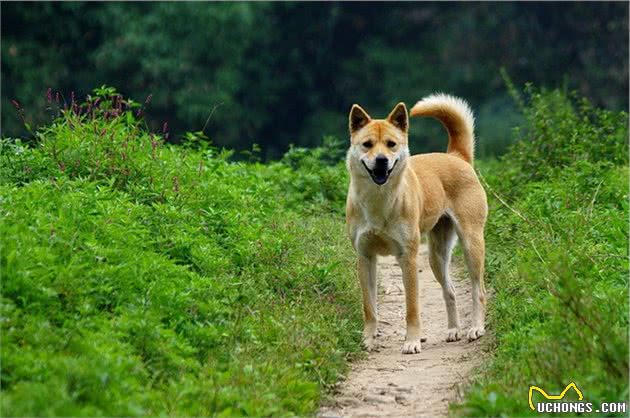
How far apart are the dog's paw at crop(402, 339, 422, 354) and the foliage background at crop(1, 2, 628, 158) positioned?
17.7m

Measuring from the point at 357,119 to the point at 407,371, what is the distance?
6.58 ft

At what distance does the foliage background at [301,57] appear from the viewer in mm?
25781

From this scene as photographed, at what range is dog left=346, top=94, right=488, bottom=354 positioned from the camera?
8.13 m

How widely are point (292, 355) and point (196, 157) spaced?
398cm

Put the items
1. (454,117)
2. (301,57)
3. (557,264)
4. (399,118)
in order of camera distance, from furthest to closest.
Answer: (301,57) < (454,117) < (399,118) < (557,264)

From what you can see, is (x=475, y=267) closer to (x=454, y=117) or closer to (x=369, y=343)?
(x=369, y=343)

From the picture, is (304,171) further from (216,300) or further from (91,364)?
(91,364)

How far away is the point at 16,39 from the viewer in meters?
25.5

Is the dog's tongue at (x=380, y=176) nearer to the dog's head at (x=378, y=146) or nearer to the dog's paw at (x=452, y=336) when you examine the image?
the dog's head at (x=378, y=146)

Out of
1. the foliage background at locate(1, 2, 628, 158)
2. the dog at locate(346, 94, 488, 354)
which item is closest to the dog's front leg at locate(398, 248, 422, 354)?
the dog at locate(346, 94, 488, 354)

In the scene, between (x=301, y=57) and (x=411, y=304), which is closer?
(x=411, y=304)

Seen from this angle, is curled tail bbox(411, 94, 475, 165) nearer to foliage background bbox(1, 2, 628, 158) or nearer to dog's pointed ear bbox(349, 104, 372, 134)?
dog's pointed ear bbox(349, 104, 372, 134)

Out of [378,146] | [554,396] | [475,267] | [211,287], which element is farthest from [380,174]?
[554,396]

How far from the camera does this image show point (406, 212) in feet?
26.9
